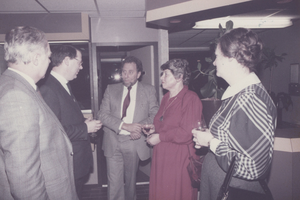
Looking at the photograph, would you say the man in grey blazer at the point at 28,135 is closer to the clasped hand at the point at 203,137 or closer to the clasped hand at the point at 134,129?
the clasped hand at the point at 203,137

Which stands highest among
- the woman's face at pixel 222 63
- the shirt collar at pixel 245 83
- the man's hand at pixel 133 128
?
the woman's face at pixel 222 63

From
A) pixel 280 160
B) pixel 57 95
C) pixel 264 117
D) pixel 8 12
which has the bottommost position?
pixel 280 160

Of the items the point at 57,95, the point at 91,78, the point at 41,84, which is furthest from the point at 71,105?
the point at 91,78

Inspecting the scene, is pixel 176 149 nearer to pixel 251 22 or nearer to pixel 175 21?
pixel 175 21

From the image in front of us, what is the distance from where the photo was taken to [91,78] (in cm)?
347

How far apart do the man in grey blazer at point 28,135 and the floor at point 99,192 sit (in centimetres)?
193

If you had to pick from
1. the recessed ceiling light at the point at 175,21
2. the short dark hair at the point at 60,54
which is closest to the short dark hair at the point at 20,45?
the short dark hair at the point at 60,54

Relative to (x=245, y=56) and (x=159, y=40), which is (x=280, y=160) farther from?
(x=159, y=40)

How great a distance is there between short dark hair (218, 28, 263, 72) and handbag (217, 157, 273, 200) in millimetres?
610

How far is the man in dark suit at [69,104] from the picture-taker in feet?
5.45

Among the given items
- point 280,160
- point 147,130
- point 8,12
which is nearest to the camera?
point 280,160

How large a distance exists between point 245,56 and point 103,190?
3.16 meters

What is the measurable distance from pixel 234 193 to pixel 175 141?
0.87 meters

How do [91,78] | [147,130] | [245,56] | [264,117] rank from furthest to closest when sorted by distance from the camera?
1. [91,78]
2. [147,130]
3. [245,56]
4. [264,117]
